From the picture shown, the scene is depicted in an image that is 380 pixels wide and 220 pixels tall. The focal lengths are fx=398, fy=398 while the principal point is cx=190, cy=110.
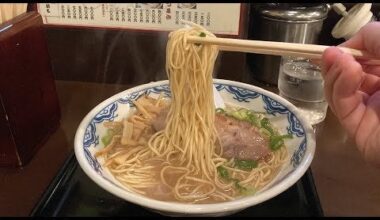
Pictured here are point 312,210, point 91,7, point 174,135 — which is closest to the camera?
point 312,210

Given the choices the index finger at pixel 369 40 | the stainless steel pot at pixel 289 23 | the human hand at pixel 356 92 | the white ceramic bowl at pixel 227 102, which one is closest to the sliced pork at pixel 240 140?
the white ceramic bowl at pixel 227 102

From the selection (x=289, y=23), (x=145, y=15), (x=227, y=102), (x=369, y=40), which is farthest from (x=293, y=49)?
→ (x=145, y=15)

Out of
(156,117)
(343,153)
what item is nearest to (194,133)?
(156,117)

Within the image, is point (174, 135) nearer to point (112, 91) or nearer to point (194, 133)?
point (194, 133)

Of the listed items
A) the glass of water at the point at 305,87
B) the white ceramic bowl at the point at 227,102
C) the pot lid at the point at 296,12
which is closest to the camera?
the white ceramic bowl at the point at 227,102

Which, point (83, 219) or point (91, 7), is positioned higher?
point (91, 7)

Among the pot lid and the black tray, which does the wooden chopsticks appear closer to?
the black tray

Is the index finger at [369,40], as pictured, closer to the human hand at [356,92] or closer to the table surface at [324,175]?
the human hand at [356,92]
